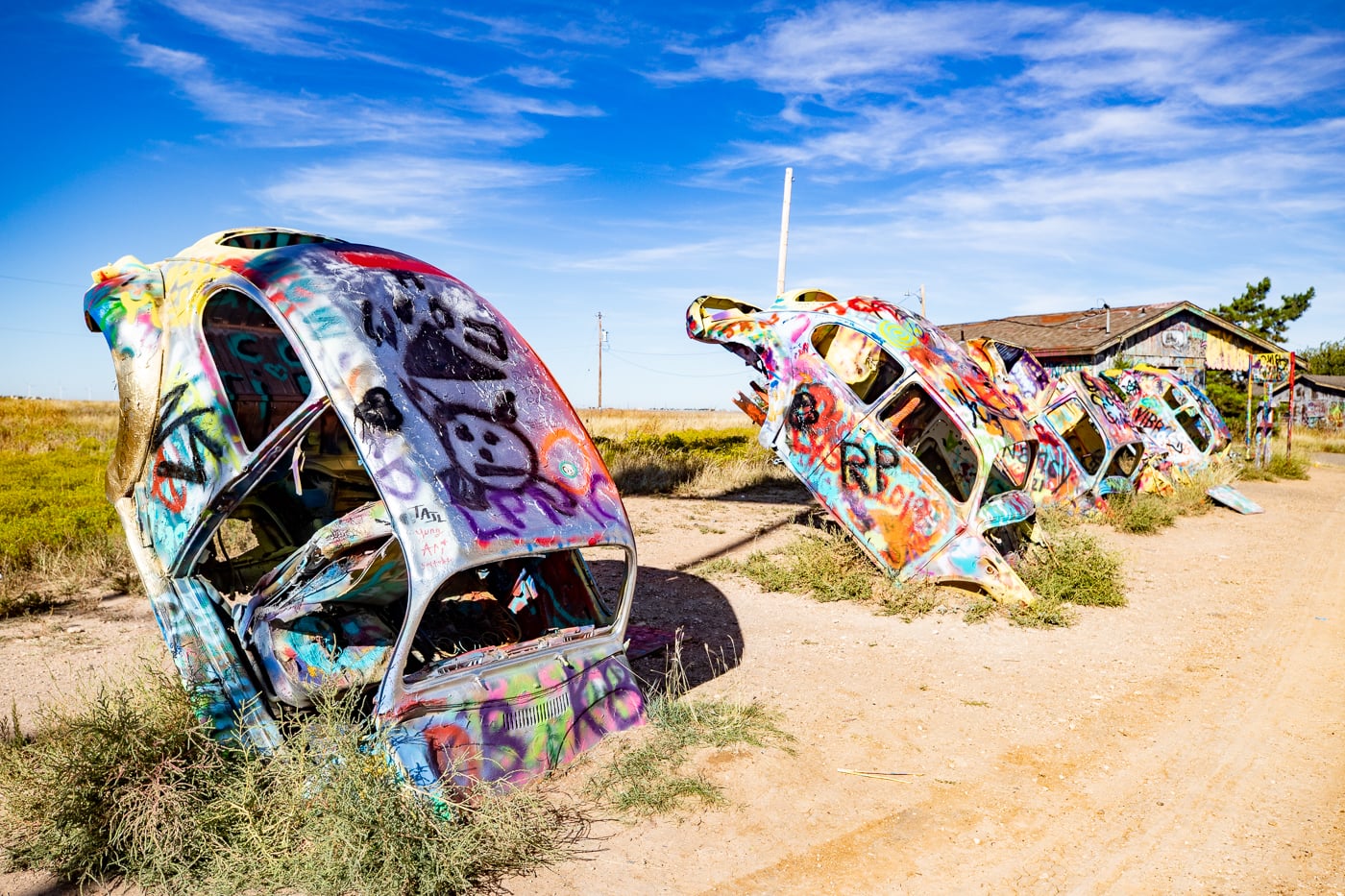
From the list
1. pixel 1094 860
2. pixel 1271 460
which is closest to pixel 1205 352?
pixel 1271 460

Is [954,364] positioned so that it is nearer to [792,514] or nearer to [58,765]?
[792,514]

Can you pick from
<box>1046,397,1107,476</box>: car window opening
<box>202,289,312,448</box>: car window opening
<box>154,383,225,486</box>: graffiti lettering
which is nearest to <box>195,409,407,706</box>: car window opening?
<box>154,383,225,486</box>: graffiti lettering

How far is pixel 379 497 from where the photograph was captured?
5020mm

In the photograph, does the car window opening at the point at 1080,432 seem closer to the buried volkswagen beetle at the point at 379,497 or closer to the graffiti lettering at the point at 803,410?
the graffiti lettering at the point at 803,410

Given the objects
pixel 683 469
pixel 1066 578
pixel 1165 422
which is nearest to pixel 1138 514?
pixel 1066 578

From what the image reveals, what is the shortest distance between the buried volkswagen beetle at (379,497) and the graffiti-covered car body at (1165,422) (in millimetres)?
14215

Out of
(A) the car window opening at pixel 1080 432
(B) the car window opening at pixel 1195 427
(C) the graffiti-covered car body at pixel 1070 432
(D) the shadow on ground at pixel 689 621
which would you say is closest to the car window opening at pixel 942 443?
(C) the graffiti-covered car body at pixel 1070 432

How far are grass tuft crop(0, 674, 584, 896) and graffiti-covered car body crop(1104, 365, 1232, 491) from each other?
50.3 feet

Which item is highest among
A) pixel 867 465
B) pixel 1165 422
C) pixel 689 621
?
pixel 1165 422

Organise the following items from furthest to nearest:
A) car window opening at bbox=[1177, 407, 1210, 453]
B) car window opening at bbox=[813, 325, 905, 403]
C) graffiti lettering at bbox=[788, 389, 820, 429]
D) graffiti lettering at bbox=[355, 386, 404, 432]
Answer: car window opening at bbox=[1177, 407, 1210, 453], car window opening at bbox=[813, 325, 905, 403], graffiti lettering at bbox=[788, 389, 820, 429], graffiti lettering at bbox=[355, 386, 404, 432]

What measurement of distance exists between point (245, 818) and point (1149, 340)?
28683 millimetres

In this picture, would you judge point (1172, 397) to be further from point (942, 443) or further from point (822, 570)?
point (822, 570)

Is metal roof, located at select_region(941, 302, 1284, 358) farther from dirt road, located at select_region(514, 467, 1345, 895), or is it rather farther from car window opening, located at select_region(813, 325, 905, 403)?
dirt road, located at select_region(514, 467, 1345, 895)

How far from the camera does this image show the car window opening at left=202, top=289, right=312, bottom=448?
21.4 ft
